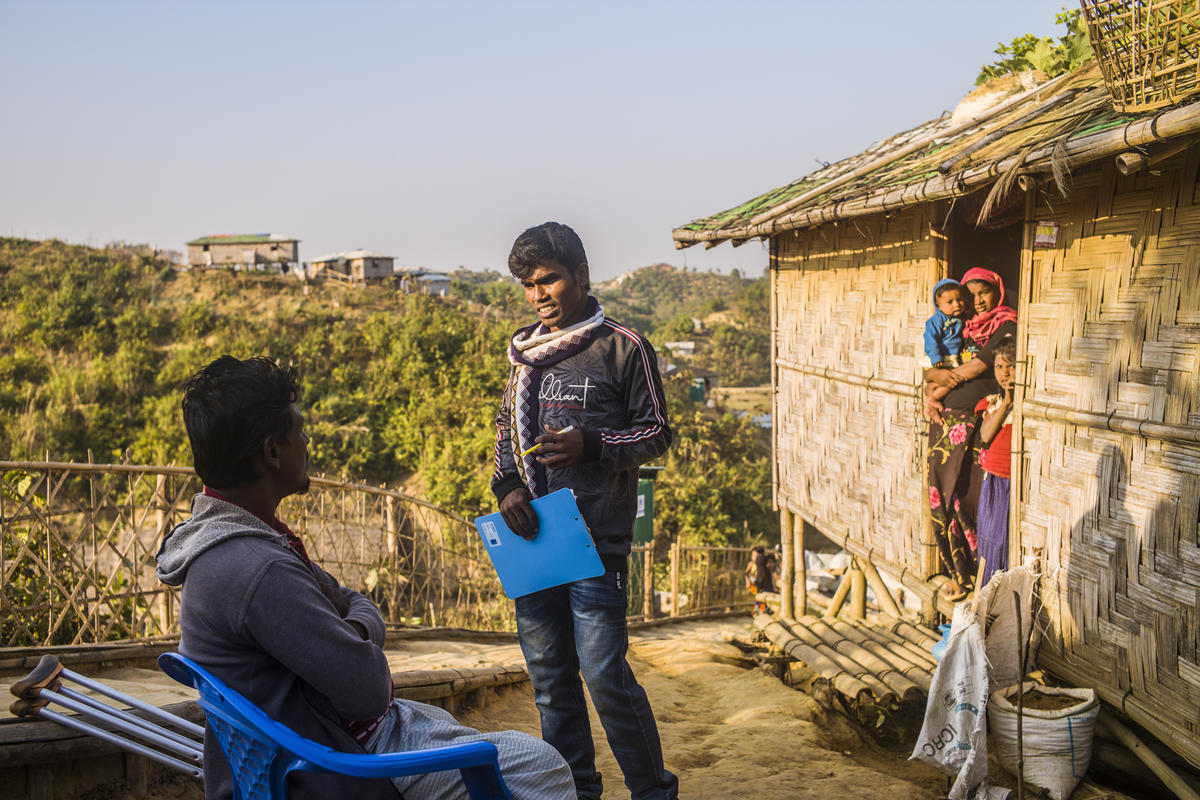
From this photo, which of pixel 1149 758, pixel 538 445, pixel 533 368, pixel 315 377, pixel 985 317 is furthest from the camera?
pixel 315 377

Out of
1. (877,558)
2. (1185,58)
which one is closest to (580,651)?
(1185,58)

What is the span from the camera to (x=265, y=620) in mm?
1562

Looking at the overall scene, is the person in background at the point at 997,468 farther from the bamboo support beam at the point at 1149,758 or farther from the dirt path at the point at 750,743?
the dirt path at the point at 750,743

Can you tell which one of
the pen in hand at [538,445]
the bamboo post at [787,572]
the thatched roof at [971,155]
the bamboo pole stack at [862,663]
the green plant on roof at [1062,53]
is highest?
the green plant on roof at [1062,53]

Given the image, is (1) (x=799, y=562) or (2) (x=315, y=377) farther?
(2) (x=315, y=377)

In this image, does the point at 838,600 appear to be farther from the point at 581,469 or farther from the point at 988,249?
the point at 581,469

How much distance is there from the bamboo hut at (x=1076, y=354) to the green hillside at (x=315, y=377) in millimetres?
16743

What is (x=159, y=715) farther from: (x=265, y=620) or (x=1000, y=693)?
(x=1000, y=693)

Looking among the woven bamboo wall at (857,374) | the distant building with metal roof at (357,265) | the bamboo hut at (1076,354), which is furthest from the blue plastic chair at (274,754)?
the distant building with metal roof at (357,265)

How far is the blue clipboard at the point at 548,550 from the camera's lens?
2600 mm

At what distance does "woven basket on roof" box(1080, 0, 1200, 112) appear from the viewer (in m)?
2.60

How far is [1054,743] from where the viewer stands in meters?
3.30

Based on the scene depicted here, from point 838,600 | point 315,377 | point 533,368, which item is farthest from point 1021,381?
point 315,377

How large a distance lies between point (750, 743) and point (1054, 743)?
1.31 m
